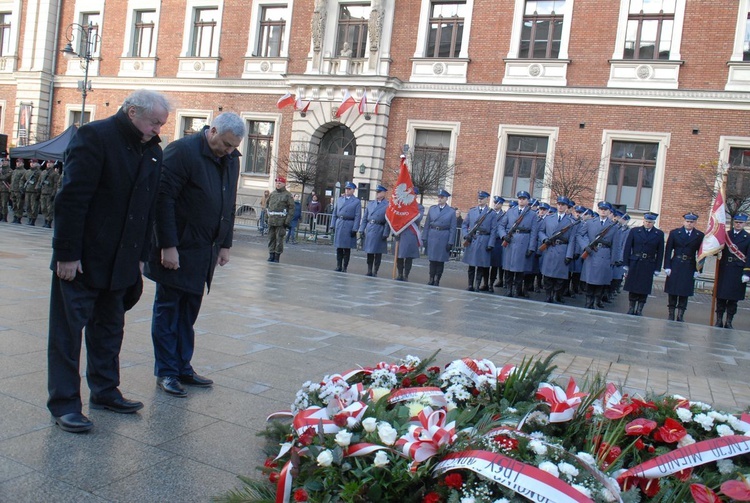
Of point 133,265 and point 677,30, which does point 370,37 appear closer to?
point 677,30

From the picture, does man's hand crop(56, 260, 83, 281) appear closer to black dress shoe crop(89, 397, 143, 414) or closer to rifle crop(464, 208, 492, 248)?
black dress shoe crop(89, 397, 143, 414)

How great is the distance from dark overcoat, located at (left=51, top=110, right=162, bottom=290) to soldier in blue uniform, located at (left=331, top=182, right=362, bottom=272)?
9.61 m

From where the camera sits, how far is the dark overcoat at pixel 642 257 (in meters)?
11.3

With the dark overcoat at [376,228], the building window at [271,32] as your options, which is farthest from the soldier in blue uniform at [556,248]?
the building window at [271,32]

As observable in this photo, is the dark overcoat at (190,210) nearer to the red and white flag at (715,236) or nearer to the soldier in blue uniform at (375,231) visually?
the soldier in blue uniform at (375,231)

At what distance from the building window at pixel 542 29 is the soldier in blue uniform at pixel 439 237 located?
1064 cm

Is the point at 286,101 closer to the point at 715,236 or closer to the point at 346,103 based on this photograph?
the point at 346,103

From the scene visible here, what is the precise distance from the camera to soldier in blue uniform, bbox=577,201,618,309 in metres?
11.7

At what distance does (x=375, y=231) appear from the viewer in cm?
1331

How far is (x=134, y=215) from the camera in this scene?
11.9 feet

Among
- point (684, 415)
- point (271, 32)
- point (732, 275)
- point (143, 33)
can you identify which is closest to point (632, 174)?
point (732, 275)

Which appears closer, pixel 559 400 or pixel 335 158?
pixel 559 400

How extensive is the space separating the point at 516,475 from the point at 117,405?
2.48 meters

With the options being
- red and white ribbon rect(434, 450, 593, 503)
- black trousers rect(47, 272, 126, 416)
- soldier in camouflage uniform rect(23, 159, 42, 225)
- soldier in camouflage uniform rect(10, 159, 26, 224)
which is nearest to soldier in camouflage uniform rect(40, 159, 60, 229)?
soldier in camouflage uniform rect(23, 159, 42, 225)
